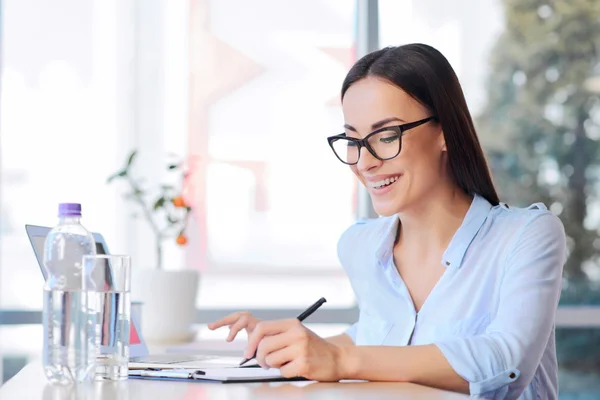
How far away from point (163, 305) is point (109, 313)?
47.7 inches

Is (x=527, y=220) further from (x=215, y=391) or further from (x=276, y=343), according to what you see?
(x=215, y=391)

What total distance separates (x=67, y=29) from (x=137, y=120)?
0.47 meters

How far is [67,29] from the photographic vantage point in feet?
11.9

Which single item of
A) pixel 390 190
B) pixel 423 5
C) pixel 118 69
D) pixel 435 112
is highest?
pixel 423 5

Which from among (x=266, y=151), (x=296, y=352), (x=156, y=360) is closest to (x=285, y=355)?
(x=296, y=352)

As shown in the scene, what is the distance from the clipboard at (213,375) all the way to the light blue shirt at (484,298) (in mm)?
285

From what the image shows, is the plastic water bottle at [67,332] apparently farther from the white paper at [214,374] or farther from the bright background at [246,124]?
the bright background at [246,124]

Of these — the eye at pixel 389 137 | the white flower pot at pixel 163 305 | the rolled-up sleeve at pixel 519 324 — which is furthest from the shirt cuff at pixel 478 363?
the white flower pot at pixel 163 305

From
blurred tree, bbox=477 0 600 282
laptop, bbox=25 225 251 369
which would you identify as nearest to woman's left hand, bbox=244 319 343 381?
laptop, bbox=25 225 251 369

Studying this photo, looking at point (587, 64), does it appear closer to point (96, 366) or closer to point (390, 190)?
point (390, 190)

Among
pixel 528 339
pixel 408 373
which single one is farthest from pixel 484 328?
pixel 408 373

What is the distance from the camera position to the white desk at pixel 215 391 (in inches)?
46.3

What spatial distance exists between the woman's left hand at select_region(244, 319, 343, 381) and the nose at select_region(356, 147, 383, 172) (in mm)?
512

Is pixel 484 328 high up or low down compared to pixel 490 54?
down
